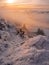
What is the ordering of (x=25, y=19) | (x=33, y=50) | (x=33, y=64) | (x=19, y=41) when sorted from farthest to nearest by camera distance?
(x=25, y=19), (x=19, y=41), (x=33, y=50), (x=33, y=64)

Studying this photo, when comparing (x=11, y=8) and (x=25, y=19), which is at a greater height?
(x=11, y=8)

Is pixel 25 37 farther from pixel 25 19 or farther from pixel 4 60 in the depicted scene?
pixel 4 60

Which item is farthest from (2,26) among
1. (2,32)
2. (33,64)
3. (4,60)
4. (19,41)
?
(33,64)

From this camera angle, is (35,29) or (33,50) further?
(35,29)

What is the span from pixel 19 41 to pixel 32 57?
549 millimetres

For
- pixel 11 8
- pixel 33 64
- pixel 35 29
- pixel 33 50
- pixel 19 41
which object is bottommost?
pixel 33 64

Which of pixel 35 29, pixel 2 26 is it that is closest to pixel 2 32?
pixel 2 26

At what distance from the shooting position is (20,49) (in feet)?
8.65

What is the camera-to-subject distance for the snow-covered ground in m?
2.37

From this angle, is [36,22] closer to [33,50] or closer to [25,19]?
[25,19]

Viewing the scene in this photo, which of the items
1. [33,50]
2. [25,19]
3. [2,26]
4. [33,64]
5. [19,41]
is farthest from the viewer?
[25,19]

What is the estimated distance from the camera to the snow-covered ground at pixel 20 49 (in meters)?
2.37

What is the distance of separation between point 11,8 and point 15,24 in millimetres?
305

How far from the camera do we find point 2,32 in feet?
9.76
